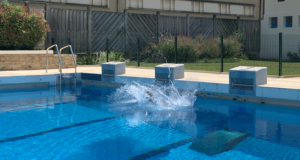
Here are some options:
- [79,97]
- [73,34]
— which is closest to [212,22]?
[73,34]

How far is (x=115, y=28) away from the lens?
16.3 meters

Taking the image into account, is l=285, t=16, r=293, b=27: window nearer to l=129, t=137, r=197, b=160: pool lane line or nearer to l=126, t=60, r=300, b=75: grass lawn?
l=126, t=60, r=300, b=75: grass lawn

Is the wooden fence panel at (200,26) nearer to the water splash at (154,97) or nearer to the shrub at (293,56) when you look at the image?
the shrub at (293,56)

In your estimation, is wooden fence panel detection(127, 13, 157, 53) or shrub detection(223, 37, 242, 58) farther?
wooden fence panel detection(127, 13, 157, 53)

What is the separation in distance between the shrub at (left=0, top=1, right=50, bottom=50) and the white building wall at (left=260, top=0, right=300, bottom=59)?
12605mm

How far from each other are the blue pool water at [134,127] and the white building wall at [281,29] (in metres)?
12.7

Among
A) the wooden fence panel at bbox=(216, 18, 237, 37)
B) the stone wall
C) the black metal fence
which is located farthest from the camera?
the wooden fence panel at bbox=(216, 18, 237, 37)

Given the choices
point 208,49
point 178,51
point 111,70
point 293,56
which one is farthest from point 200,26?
point 111,70

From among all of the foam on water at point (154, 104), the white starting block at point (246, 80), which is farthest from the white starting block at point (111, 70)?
the white starting block at point (246, 80)

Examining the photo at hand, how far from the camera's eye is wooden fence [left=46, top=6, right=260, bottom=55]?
1486 cm

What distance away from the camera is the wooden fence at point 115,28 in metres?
14.9

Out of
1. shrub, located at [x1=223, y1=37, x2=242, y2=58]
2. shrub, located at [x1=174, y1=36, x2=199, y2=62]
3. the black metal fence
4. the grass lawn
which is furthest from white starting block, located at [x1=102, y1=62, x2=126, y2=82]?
shrub, located at [x1=223, y1=37, x2=242, y2=58]

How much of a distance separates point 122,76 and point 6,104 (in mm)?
3326

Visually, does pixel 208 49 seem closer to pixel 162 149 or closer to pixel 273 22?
pixel 273 22
